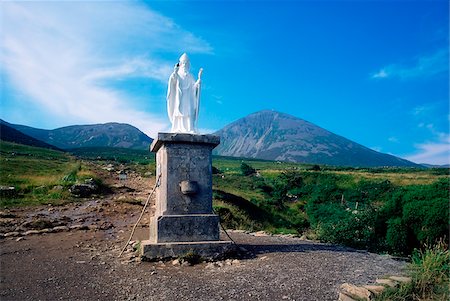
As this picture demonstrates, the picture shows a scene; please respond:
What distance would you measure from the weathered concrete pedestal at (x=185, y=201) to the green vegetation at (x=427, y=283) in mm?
4242

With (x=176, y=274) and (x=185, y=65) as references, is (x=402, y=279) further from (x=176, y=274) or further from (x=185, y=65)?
(x=185, y=65)

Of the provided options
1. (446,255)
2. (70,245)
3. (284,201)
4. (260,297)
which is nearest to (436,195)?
(446,255)

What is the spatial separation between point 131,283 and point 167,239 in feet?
6.93

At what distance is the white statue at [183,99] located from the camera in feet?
34.6

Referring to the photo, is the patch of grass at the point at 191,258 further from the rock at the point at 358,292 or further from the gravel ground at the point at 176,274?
the rock at the point at 358,292

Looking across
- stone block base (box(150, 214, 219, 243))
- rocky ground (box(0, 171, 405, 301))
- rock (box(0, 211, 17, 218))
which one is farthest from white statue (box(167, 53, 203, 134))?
rock (box(0, 211, 17, 218))

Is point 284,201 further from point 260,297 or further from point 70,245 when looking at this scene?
point 260,297

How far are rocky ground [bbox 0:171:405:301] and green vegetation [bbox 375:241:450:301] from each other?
891 mm

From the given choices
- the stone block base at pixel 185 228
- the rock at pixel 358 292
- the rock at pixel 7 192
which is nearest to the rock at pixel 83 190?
the rock at pixel 7 192

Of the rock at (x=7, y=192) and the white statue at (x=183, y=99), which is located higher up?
the white statue at (x=183, y=99)

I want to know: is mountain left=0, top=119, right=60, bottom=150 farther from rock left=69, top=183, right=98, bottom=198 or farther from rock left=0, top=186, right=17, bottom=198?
rock left=69, top=183, right=98, bottom=198

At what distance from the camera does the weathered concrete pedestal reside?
30.7 ft

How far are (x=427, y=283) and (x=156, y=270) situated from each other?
17.6 ft

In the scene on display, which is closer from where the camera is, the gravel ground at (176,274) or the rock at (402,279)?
the gravel ground at (176,274)
